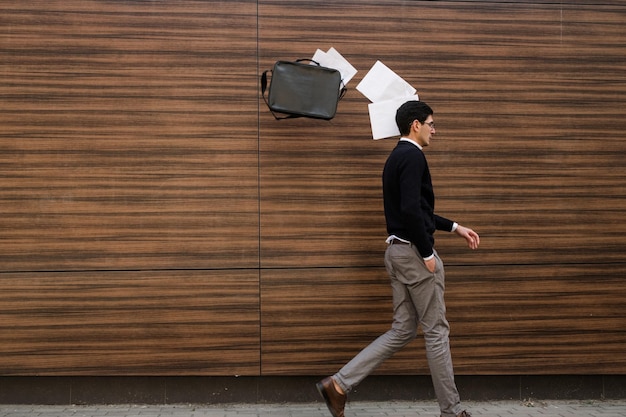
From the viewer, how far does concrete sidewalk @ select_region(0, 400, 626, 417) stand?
4359 mm

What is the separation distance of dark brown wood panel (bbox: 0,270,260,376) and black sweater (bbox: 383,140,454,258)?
1108mm

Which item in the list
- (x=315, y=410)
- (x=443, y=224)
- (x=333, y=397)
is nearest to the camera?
(x=333, y=397)

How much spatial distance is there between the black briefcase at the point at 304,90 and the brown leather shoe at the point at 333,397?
1.66 meters

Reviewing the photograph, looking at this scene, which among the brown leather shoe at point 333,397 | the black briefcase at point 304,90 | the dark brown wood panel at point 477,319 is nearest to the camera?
the brown leather shoe at point 333,397

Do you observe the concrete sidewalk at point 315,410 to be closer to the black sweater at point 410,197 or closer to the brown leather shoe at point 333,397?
the brown leather shoe at point 333,397

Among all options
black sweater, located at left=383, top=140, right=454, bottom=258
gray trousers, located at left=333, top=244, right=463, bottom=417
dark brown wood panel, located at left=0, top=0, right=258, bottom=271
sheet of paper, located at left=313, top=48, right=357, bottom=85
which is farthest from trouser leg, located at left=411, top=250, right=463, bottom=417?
sheet of paper, located at left=313, top=48, right=357, bottom=85

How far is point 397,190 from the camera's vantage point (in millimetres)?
3971

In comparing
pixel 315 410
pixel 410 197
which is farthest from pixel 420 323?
pixel 315 410

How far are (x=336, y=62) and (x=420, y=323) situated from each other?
5.95 feet

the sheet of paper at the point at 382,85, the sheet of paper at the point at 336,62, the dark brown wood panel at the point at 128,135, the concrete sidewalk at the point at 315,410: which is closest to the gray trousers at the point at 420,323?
the concrete sidewalk at the point at 315,410

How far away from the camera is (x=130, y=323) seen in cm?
445

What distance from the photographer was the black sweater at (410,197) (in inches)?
150

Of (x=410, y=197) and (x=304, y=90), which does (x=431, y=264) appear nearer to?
(x=410, y=197)

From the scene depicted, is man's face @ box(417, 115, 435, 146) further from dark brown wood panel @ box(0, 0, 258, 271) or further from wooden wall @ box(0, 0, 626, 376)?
dark brown wood panel @ box(0, 0, 258, 271)
